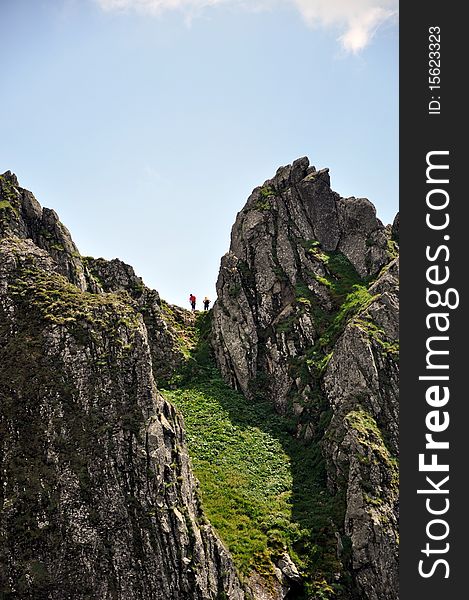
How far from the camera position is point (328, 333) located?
47750 mm

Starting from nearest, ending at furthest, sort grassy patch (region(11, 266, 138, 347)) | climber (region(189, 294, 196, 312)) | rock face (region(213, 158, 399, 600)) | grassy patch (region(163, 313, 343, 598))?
grassy patch (region(163, 313, 343, 598)), rock face (region(213, 158, 399, 600)), grassy patch (region(11, 266, 138, 347)), climber (region(189, 294, 196, 312))

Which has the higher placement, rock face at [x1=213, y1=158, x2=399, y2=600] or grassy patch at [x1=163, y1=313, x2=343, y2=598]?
rock face at [x1=213, y1=158, x2=399, y2=600]

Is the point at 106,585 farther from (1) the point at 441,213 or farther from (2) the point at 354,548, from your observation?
(1) the point at 441,213

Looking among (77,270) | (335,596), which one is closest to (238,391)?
(77,270)

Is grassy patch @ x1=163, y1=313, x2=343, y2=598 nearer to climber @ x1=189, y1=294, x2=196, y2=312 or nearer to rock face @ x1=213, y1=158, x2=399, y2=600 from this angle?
rock face @ x1=213, y1=158, x2=399, y2=600

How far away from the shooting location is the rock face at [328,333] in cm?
3375

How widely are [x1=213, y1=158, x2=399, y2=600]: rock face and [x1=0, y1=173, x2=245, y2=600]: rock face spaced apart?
31.7ft

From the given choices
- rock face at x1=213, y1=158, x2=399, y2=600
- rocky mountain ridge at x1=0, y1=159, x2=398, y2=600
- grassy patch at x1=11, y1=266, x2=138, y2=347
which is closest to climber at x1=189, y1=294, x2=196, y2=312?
rock face at x1=213, y1=158, x2=399, y2=600

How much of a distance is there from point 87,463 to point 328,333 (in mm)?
24583

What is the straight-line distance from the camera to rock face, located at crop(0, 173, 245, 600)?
90.8 ft

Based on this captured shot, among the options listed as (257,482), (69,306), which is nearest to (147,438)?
(69,306)

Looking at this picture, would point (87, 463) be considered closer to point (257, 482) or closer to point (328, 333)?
point (257, 482)

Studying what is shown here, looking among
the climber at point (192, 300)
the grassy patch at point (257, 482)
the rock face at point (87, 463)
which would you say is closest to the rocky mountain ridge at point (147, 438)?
the rock face at point (87, 463)

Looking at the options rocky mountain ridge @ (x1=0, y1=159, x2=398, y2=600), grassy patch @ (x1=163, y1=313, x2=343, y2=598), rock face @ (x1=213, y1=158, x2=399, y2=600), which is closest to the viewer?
rocky mountain ridge @ (x1=0, y1=159, x2=398, y2=600)
